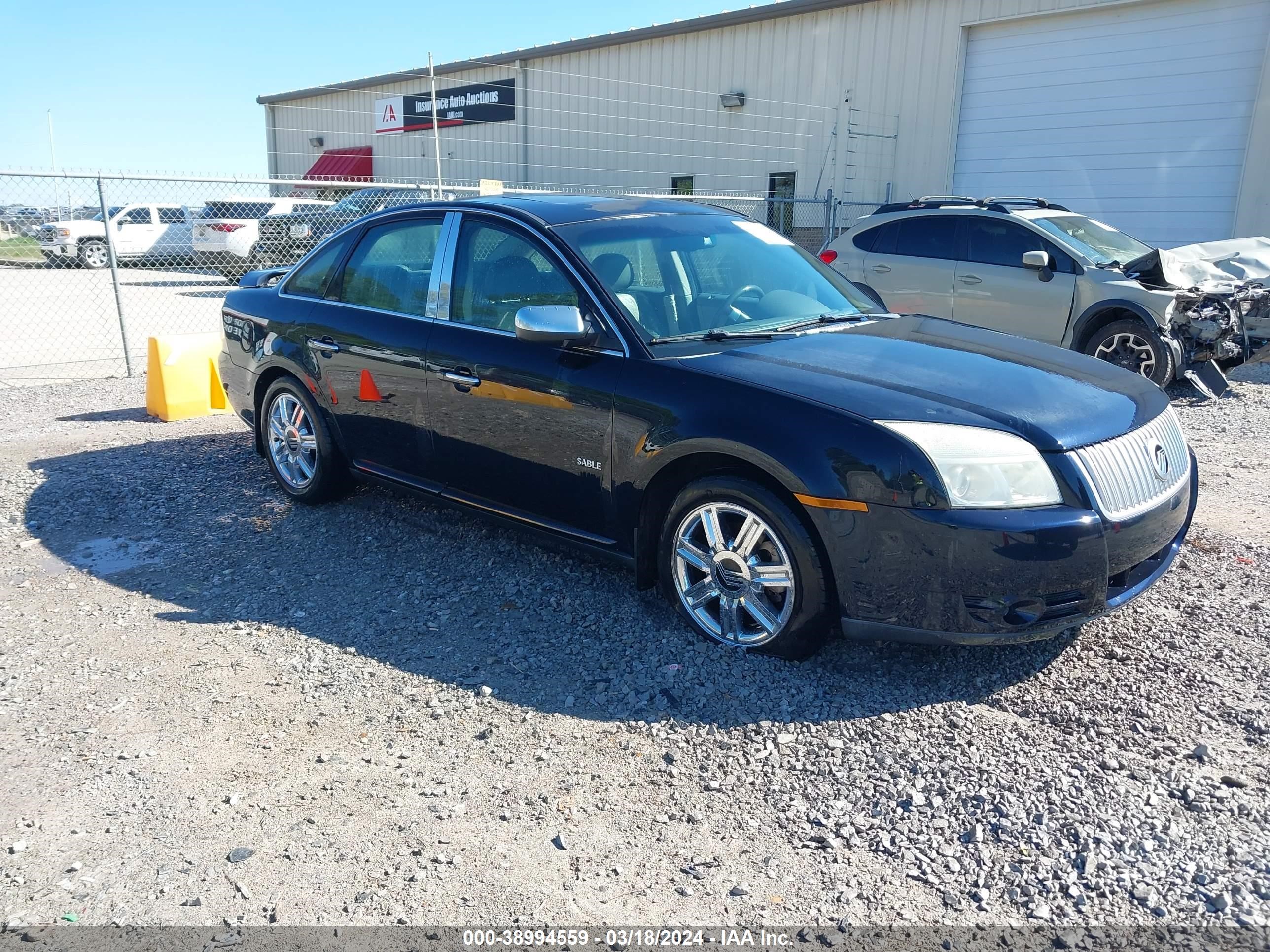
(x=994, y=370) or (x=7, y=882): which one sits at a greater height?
(x=994, y=370)

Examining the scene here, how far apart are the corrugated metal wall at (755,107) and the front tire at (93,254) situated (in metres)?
9.02

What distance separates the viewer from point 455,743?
3.19 m

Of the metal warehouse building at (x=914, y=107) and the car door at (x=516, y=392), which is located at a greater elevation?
the metal warehouse building at (x=914, y=107)

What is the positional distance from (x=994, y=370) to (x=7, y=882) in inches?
143

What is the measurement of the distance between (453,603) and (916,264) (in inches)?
285

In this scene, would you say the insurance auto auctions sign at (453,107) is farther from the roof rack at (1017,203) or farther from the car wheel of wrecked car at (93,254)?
the roof rack at (1017,203)

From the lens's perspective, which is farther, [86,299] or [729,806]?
[86,299]

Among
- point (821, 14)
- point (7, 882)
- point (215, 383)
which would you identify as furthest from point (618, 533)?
point (821, 14)

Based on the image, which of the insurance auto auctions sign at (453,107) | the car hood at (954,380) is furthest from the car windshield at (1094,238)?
the insurance auto auctions sign at (453,107)

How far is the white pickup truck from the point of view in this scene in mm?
22828

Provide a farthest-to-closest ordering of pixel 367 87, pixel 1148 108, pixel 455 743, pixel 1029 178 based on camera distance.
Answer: pixel 367 87, pixel 1029 178, pixel 1148 108, pixel 455 743

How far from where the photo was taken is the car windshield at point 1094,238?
9.09 metres

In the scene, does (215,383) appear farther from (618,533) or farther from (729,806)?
(729,806)

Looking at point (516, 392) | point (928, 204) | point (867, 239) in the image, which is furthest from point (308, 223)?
point (516, 392)
